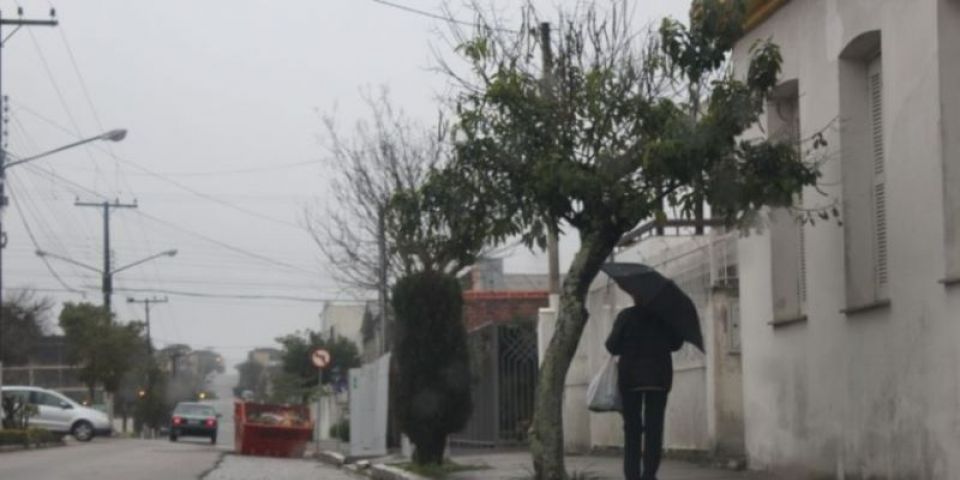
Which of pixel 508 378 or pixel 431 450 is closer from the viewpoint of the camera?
pixel 431 450

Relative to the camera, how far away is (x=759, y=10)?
13922mm

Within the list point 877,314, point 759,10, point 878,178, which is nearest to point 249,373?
point 759,10

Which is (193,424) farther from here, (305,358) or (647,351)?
(647,351)

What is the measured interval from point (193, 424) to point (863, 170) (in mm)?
44610

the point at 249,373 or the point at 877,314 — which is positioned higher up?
the point at 249,373

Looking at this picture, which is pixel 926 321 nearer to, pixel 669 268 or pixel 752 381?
pixel 752 381

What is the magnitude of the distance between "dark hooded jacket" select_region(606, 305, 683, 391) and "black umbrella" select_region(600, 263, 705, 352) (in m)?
0.07

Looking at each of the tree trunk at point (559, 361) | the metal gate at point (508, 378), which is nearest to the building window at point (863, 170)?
the tree trunk at point (559, 361)

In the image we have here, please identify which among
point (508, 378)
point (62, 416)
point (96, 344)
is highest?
point (96, 344)

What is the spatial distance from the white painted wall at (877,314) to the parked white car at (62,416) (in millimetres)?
35518

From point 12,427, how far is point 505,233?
30.8 metres

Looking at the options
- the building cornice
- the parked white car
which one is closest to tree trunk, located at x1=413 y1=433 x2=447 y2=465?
the building cornice

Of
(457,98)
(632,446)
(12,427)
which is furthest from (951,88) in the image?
(12,427)

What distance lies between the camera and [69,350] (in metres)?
66.0
